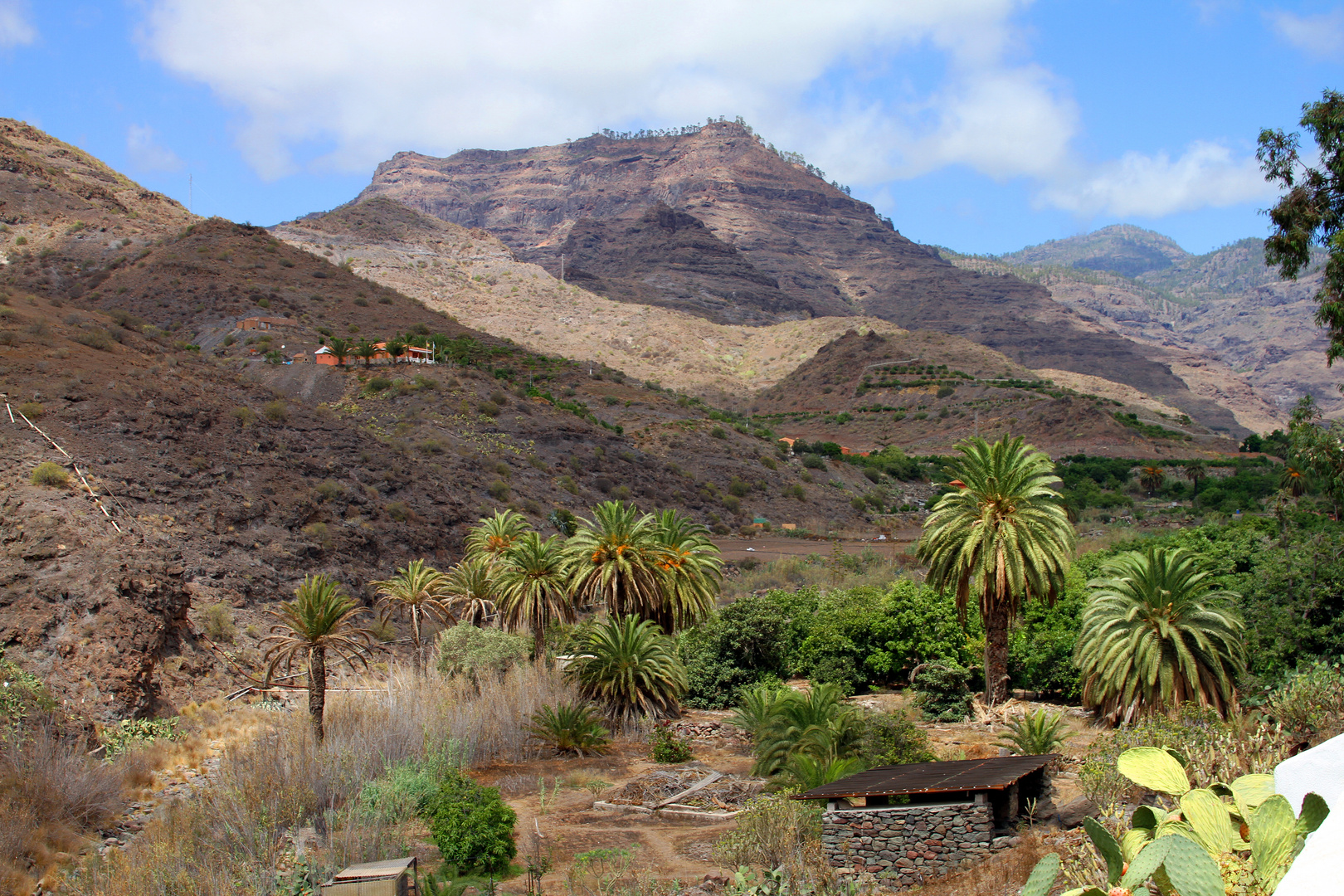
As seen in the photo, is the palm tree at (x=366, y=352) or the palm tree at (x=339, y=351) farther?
the palm tree at (x=366, y=352)

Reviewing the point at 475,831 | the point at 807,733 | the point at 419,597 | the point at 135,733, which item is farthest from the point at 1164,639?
the point at 135,733

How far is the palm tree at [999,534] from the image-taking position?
22.0 m

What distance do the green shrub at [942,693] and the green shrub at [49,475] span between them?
90.4 feet

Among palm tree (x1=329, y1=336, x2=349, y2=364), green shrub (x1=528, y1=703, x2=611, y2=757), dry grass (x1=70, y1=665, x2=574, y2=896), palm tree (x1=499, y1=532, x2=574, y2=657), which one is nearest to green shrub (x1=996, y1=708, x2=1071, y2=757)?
green shrub (x1=528, y1=703, x2=611, y2=757)

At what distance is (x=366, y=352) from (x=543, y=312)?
2674 inches

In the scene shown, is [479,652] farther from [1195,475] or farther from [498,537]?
[1195,475]

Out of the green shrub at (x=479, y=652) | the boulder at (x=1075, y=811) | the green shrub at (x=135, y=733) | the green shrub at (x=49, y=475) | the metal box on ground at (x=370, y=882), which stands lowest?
the boulder at (x=1075, y=811)

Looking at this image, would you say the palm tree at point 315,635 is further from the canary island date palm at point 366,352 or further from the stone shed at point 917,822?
the canary island date palm at point 366,352

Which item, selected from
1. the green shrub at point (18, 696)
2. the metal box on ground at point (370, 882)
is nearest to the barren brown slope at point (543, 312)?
the green shrub at point (18, 696)

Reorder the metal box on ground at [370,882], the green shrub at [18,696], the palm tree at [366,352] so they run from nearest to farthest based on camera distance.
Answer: the metal box on ground at [370,882] → the green shrub at [18,696] → the palm tree at [366,352]

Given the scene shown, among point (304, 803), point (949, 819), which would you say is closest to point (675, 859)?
point (949, 819)

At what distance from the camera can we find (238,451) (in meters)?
41.6

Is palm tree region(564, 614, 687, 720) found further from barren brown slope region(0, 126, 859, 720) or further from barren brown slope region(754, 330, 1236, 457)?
barren brown slope region(754, 330, 1236, 457)

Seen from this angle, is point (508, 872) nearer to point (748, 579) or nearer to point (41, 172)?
point (748, 579)
